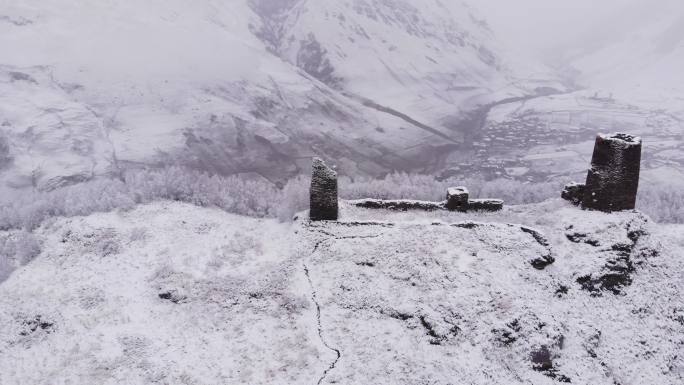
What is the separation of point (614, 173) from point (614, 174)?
4 cm

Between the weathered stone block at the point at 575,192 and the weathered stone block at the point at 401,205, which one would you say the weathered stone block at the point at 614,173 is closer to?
the weathered stone block at the point at 575,192

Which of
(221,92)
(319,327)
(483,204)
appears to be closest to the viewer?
(319,327)

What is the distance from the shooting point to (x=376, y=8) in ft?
260

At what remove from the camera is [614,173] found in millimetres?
15984

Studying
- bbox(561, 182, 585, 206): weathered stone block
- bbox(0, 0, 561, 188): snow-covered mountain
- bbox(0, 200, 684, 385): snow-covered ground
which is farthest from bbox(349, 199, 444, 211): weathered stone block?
bbox(0, 0, 561, 188): snow-covered mountain

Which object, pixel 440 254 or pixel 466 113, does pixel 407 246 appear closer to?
pixel 440 254

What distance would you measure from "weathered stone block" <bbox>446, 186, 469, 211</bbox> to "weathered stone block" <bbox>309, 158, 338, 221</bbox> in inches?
200

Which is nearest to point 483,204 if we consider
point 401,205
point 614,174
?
point 401,205

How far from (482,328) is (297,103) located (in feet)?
153

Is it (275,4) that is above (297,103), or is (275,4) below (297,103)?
above

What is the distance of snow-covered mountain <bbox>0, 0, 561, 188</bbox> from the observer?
4266 centimetres

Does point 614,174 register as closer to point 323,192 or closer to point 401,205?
point 401,205

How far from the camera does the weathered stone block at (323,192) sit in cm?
1738

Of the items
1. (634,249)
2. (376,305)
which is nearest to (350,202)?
(376,305)
